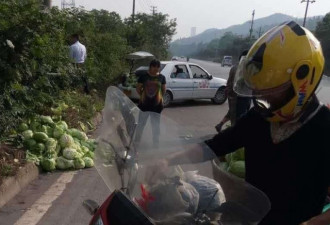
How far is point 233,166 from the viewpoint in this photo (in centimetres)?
360

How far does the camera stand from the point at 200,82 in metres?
14.9

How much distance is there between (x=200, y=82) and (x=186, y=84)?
690mm

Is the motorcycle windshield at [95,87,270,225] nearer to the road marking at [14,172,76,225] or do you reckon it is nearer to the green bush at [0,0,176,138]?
the road marking at [14,172,76,225]

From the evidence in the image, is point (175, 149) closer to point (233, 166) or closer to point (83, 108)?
point (233, 166)

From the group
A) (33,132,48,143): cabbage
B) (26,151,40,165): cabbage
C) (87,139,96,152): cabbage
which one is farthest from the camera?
(87,139,96,152): cabbage

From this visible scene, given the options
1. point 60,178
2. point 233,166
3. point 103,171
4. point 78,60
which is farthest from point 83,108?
point 103,171

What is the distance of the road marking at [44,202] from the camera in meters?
4.50

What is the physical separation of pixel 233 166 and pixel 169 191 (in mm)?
1842

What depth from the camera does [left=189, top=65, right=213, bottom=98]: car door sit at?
14.8m

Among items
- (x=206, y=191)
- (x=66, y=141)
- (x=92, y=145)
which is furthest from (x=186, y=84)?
(x=206, y=191)

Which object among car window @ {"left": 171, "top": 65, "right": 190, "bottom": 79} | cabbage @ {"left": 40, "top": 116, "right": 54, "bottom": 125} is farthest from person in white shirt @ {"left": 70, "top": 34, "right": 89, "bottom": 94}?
cabbage @ {"left": 40, "top": 116, "right": 54, "bottom": 125}

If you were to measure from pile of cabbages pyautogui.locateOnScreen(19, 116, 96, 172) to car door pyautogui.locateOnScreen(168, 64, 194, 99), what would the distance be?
729 cm

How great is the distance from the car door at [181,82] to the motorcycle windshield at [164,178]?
11973 mm

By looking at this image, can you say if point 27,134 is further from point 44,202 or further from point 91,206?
point 91,206
